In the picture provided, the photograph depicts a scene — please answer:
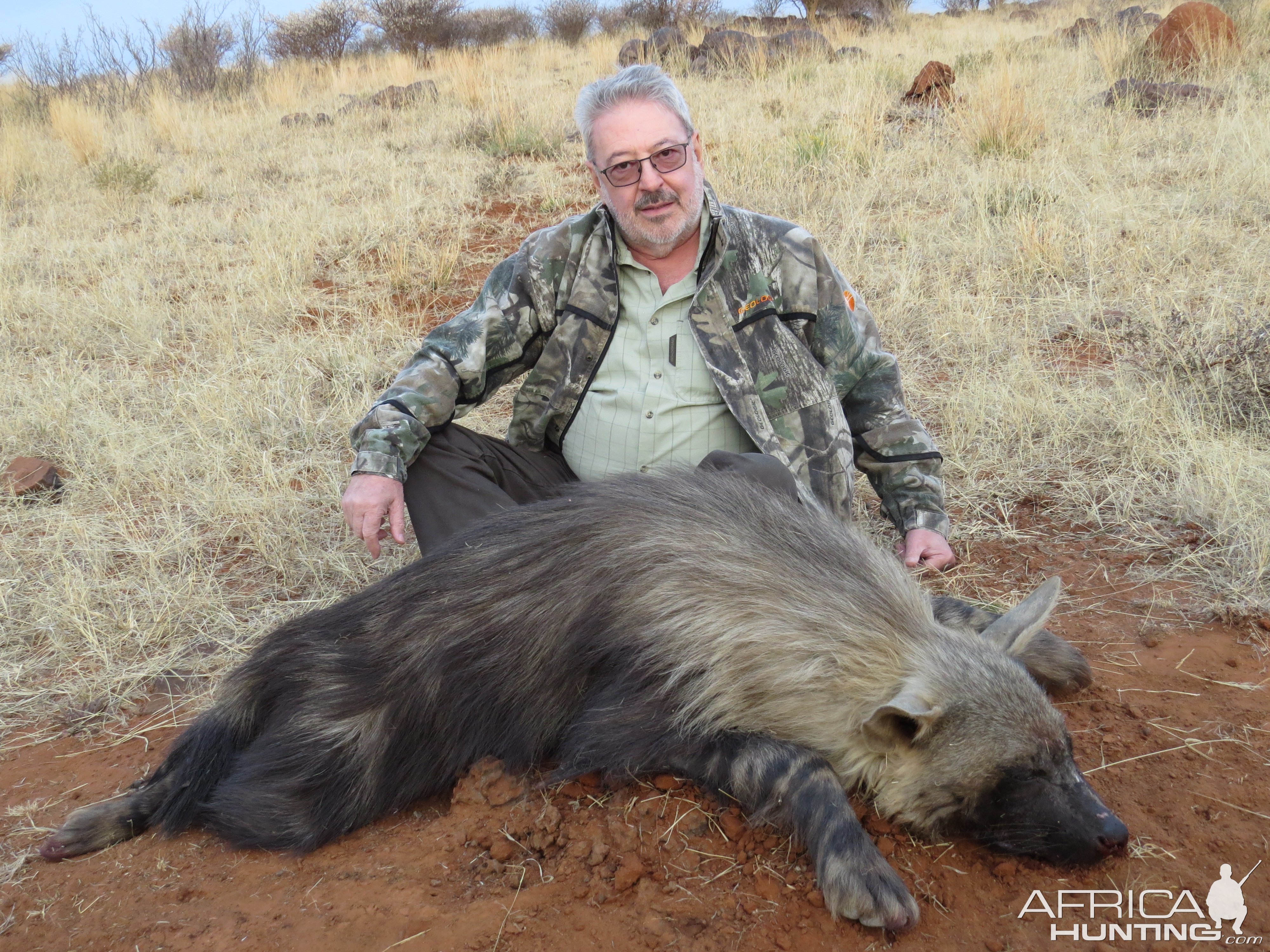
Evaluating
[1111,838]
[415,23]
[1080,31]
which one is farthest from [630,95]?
[415,23]

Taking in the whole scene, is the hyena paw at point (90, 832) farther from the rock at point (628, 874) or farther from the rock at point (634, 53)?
the rock at point (634, 53)

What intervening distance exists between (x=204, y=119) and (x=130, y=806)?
13.7 m

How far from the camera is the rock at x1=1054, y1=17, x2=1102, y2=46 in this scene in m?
13.8

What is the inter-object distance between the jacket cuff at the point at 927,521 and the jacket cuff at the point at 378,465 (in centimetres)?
182

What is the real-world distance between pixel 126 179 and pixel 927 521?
9917mm

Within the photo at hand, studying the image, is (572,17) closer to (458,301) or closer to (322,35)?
(322,35)

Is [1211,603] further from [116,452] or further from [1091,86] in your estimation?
[1091,86]

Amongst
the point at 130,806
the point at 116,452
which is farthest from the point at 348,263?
the point at 130,806

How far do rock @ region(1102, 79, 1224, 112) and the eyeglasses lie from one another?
740 centimetres

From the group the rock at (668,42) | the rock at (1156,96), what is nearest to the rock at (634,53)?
the rock at (668,42)

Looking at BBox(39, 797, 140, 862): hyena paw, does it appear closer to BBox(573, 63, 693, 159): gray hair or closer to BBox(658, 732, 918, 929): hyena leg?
BBox(658, 732, 918, 929): hyena leg

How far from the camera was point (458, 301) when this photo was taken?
711 centimetres

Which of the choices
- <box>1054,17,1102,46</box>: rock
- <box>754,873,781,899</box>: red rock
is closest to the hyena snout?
<box>754,873,781,899</box>: red rock

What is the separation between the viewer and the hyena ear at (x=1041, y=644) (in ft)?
8.76
